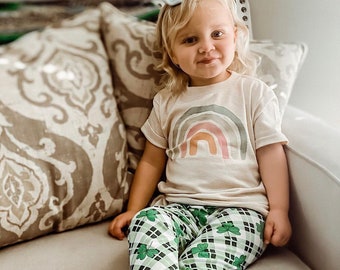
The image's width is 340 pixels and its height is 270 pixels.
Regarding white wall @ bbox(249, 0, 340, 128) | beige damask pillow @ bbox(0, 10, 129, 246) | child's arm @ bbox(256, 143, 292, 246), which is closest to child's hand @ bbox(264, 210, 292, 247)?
child's arm @ bbox(256, 143, 292, 246)

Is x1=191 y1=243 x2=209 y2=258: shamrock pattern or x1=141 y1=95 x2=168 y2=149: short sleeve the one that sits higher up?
x1=141 y1=95 x2=168 y2=149: short sleeve

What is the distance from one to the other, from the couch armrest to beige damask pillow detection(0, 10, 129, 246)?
40 centimetres

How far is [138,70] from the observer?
4.19ft

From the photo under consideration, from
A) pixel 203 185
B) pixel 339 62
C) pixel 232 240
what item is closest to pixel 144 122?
pixel 203 185

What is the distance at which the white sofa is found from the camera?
1021 millimetres

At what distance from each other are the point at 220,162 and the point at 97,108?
32 centimetres

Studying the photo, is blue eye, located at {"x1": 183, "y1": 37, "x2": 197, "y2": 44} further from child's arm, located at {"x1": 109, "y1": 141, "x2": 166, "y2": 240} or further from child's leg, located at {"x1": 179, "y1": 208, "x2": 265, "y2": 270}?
child's leg, located at {"x1": 179, "y1": 208, "x2": 265, "y2": 270}

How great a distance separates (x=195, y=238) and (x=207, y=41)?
1.41 ft

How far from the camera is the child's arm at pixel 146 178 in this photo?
1.24 metres

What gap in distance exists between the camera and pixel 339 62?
1.53 m

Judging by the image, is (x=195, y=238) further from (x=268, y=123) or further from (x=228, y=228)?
(x=268, y=123)

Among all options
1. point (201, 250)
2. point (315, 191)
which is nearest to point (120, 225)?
point (201, 250)

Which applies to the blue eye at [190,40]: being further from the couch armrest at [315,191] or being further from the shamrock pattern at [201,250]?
the shamrock pattern at [201,250]

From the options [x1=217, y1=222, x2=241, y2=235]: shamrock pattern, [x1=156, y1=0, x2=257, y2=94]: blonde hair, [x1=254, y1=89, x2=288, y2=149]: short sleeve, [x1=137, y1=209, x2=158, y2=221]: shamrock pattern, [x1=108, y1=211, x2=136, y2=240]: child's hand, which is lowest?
[x1=108, y1=211, x2=136, y2=240]: child's hand
